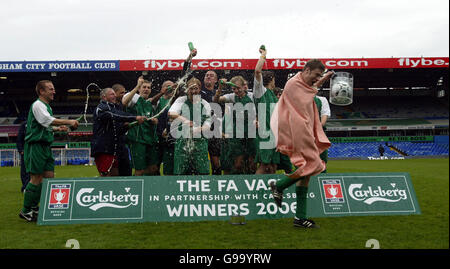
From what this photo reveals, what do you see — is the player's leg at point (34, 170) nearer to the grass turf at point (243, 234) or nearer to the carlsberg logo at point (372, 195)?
the grass turf at point (243, 234)

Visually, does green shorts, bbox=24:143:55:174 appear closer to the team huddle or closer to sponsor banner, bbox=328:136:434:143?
the team huddle

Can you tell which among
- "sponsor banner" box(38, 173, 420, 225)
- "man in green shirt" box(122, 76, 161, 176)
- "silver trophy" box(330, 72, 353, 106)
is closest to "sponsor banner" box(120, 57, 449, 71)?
"man in green shirt" box(122, 76, 161, 176)

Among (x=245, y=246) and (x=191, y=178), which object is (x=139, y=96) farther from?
(x=245, y=246)

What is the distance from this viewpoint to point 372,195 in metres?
5.10

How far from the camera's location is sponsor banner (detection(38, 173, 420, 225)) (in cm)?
478

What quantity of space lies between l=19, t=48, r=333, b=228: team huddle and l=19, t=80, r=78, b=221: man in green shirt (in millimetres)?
12

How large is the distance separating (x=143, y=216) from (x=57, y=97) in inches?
1251

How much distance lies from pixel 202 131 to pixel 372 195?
2473 mm

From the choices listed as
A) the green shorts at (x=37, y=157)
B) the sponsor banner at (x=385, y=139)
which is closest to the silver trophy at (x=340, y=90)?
the green shorts at (x=37, y=157)

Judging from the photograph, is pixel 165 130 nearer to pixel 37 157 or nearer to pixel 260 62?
pixel 37 157

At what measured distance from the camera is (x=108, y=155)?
5555 millimetres

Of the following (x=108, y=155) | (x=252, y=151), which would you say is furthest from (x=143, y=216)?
(x=252, y=151)

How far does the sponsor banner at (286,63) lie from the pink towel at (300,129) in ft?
69.9

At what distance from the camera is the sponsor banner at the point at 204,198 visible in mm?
4781
